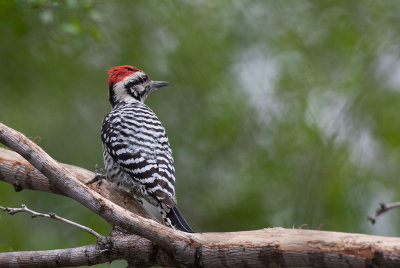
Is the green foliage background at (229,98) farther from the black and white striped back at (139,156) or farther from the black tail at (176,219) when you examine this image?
the black tail at (176,219)

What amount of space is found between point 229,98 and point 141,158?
3.08 meters

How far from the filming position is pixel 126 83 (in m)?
5.97

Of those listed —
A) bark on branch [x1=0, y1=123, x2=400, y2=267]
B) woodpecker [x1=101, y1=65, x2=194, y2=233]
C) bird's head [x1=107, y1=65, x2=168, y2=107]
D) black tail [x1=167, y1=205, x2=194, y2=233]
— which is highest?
bird's head [x1=107, y1=65, x2=168, y2=107]

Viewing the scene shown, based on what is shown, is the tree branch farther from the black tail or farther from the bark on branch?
the black tail

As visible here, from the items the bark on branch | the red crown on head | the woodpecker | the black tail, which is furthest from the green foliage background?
the bark on branch

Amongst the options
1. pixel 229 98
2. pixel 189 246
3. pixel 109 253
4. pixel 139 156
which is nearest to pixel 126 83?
pixel 139 156

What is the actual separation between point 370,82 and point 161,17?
3.52m

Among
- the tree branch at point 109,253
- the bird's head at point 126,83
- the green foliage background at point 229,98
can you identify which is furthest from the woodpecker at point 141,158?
the green foliage background at point 229,98

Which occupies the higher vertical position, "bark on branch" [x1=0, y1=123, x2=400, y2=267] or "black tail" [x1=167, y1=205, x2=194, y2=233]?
"black tail" [x1=167, y1=205, x2=194, y2=233]

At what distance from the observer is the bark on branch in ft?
8.69

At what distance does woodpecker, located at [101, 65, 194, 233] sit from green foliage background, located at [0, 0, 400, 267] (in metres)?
1.34

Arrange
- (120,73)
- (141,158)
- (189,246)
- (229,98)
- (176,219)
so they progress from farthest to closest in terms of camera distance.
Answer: (229,98) < (120,73) < (141,158) < (176,219) < (189,246)

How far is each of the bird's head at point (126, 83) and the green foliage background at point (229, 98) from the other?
51 centimetres

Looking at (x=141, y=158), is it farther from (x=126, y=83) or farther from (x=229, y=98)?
(x=229, y=98)
